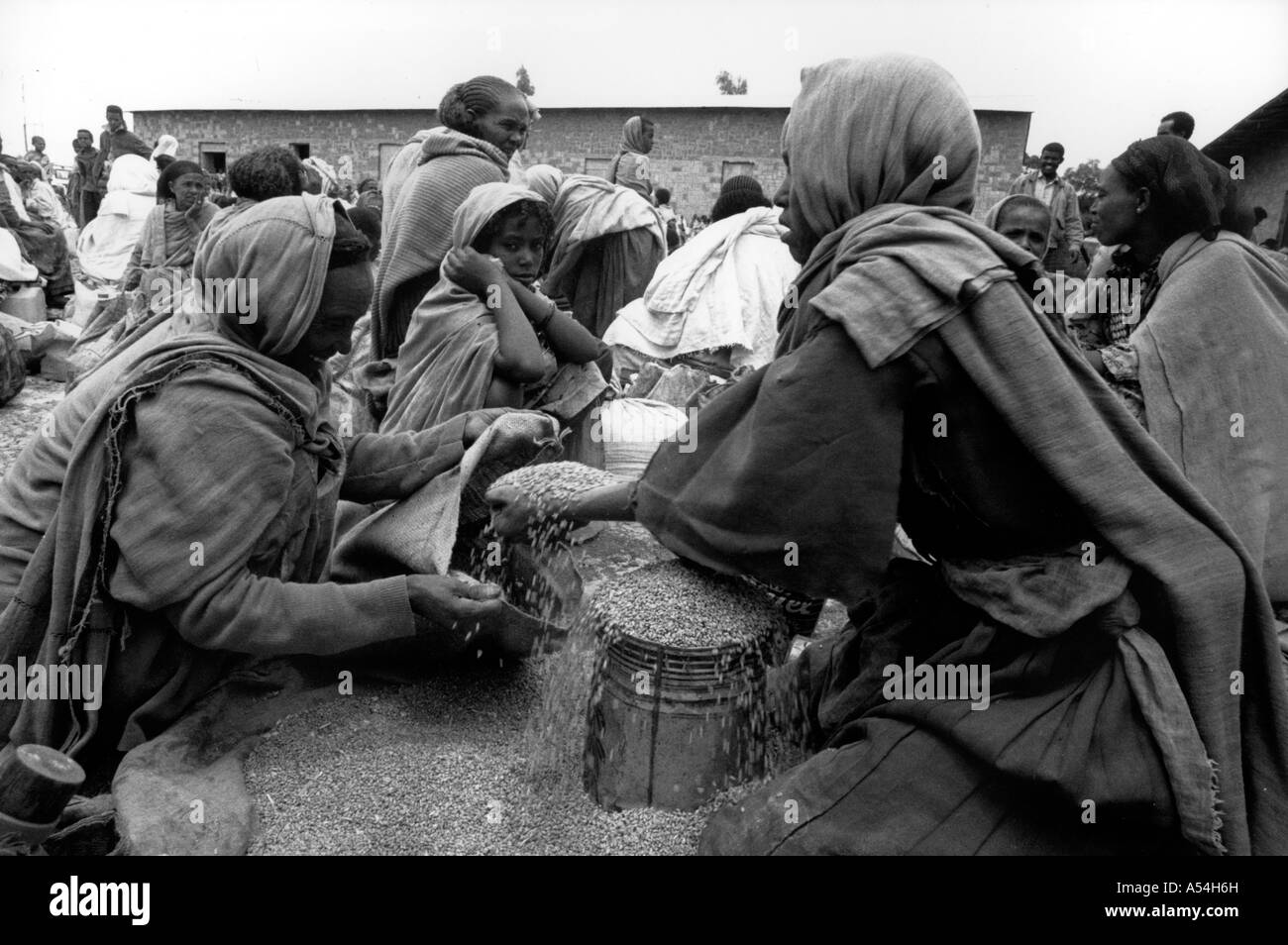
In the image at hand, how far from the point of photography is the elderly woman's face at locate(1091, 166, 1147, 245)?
3.54 m

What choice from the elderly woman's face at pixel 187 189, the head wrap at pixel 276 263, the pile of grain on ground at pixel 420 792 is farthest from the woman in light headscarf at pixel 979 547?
the elderly woman's face at pixel 187 189

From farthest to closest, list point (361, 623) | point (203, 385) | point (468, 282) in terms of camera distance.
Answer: point (468, 282) → point (361, 623) → point (203, 385)

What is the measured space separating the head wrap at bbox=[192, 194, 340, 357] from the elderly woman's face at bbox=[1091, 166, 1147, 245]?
285cm

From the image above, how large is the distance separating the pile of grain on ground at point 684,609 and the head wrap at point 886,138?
Result: 86cm

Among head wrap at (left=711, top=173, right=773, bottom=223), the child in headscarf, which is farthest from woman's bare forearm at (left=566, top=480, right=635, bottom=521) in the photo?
head wrap at (left=711, top=173, right=773, bottom=223)

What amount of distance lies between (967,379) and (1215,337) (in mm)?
2035

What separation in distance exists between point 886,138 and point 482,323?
86.2 inches

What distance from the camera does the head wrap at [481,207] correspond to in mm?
3809

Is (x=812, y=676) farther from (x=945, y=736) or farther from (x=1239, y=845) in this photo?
(x=1239, y=845)

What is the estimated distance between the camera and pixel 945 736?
1.83 meters

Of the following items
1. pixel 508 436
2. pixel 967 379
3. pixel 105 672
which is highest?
pixel 967 379

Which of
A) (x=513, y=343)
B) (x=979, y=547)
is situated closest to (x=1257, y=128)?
(x=513, y=343)

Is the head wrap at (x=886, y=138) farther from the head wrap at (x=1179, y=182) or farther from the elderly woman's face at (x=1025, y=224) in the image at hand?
the elderly woman's face at (x=1025, y=224)
